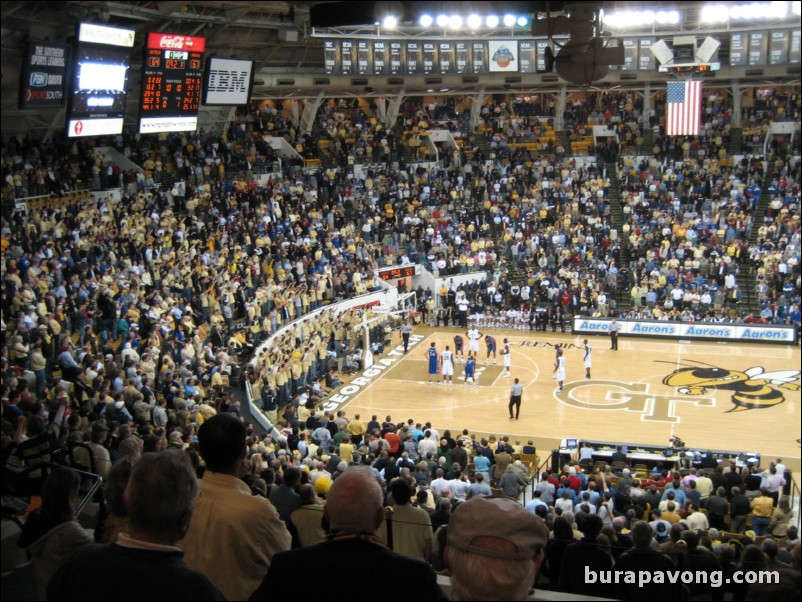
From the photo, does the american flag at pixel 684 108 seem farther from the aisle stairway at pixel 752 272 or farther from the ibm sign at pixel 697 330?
the ibm sign at pixel 697 330

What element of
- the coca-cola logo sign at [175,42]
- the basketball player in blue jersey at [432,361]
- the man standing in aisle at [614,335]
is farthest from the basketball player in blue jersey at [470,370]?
the coca-cola logo sign at [175,42]

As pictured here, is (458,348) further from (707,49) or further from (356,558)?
(356,558)

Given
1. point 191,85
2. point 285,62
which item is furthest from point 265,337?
point 285,62

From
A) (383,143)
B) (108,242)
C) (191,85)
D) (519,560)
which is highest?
(383,143)

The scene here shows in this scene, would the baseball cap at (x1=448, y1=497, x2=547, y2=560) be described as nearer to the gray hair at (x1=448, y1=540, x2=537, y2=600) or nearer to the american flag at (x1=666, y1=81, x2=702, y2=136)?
the gray hair at (x1=448, y1=540, x2=537, y2=600)

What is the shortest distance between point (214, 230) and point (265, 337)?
5.87m

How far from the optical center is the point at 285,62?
35.3 m

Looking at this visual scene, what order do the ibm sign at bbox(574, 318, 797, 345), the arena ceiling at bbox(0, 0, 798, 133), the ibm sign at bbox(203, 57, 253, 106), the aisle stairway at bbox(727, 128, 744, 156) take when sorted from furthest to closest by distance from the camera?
the aisle stairway at bbox(727, 128, 744, 156), the ibm sign at bbox(574, 318, 797, 345), the ibm sign at bbox(203, 57, 253, 106), the arena ceiling at bbox(0, 0, 798, 133)

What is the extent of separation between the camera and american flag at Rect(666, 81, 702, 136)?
3128cm

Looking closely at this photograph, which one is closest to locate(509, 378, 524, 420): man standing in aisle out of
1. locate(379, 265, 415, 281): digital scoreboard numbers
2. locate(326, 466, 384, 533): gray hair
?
locate(379, 265, 415, 281): digital scoreboard numbers

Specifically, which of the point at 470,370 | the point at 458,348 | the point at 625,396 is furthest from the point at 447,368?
the point at 625,396

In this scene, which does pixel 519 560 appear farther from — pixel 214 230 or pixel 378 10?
pixel 214 230

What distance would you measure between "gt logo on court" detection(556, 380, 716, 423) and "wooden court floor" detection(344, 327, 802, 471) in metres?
0.03

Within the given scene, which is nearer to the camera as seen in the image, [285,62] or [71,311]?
[71,311]
